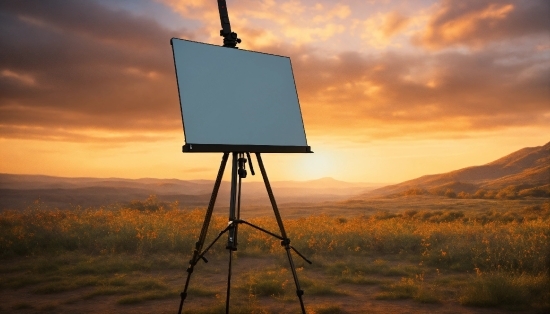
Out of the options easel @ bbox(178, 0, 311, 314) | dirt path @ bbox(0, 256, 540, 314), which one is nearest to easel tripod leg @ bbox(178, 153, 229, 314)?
easel @ bbox(178, 0, 311, 314)

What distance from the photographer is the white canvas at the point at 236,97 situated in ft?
16.7

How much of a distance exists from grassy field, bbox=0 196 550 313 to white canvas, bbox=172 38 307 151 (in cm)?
250

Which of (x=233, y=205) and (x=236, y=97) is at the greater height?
(x=236, y=97)

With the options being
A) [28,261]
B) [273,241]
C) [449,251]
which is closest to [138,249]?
[28,261]

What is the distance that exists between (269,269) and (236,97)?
4483 millimetres

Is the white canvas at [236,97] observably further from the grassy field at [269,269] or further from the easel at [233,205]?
the grassy field at [269,269]

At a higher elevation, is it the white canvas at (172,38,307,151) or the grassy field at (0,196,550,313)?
the white canvas at (172,38,307,151)

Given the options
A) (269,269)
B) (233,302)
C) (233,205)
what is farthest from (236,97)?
(269,269)

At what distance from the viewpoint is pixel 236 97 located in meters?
5.54

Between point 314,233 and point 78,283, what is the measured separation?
5736 mm

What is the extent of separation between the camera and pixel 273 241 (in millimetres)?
11312

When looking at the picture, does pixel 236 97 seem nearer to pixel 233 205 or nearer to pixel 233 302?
pixel 233 205

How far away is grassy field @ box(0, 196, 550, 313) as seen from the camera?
647 centimetres

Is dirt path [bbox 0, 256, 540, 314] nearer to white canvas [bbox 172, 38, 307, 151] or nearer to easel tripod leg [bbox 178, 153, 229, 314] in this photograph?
easel tripod leg [bbox 178, 153, 229, 314]
